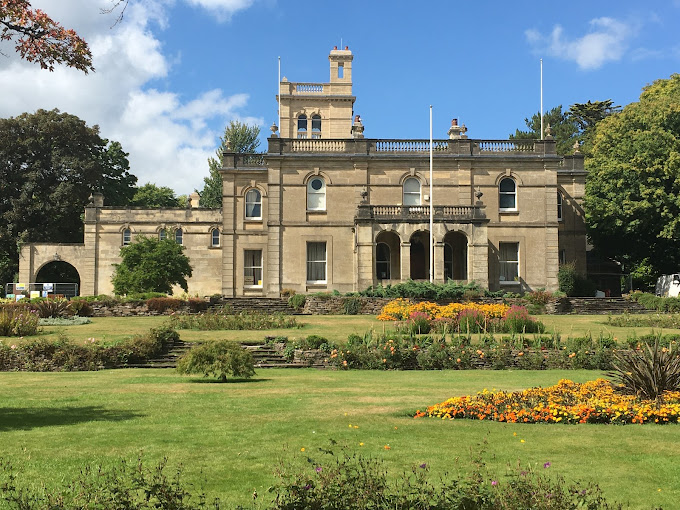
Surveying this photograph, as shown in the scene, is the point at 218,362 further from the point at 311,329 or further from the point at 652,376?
the point at 311,329

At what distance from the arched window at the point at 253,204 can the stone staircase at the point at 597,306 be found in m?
19.9

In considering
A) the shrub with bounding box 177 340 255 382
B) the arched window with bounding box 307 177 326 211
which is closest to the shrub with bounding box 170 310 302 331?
the shrub with bounding box 177 340 255 382

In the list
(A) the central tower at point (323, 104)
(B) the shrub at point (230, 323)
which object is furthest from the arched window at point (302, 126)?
(B) the shrub at point (230, 323)

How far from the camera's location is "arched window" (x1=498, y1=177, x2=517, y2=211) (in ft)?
139

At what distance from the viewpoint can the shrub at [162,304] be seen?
1307 inches

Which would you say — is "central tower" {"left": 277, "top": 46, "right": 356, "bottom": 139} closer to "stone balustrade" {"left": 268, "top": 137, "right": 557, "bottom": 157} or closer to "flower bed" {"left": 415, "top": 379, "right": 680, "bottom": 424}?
"stone balustrade" {"left": 268, "top": 137, "right": 557, "bottom": 157}

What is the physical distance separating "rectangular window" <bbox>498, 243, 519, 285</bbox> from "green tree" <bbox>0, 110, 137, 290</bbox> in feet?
112

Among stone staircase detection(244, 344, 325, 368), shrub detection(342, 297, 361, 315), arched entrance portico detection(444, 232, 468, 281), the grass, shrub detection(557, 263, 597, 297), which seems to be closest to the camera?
the grass

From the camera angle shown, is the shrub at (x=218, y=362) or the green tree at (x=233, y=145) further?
the green tree at (x=233, y=145)

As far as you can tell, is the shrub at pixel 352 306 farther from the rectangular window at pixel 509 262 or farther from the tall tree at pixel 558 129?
the tall tree at pixel 558 129

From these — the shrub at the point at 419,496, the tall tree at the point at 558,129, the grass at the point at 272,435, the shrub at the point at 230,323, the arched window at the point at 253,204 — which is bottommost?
the grass at the point at 272,435

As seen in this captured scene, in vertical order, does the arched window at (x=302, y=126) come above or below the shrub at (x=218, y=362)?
above

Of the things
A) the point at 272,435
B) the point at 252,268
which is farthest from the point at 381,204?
the point at 272,435

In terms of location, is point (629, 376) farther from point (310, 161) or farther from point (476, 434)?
point (310, 161)
